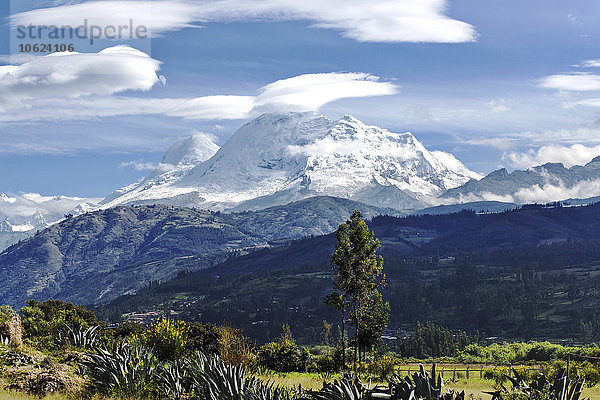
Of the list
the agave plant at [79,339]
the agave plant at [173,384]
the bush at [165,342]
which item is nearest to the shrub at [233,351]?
Result: the bush at [165,342]

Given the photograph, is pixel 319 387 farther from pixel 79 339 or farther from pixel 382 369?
pixel 79 339

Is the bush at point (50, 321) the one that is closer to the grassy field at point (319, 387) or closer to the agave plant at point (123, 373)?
the agave plant at point (123, 373)

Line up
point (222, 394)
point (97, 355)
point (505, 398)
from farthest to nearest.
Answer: point (97, 355)
point (222, 394)
point (505, 398)

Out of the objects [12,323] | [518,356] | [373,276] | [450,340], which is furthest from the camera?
[450,340]

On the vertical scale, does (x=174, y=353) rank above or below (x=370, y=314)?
above

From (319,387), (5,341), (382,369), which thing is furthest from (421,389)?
(382,369)

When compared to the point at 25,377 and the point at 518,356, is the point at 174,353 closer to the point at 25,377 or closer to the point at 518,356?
A: the point at 25,377

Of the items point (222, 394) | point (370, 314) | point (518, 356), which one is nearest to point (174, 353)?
point (222, 394)

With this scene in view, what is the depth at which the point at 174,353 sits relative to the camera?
3114 centimetres

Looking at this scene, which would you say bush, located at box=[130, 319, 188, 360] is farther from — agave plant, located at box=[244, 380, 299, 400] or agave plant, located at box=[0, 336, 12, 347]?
agave plant, located at box=[244, 380, 299, 400]

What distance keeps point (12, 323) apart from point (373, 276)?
111 ft

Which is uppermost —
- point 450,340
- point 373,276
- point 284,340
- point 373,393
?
point 373,393

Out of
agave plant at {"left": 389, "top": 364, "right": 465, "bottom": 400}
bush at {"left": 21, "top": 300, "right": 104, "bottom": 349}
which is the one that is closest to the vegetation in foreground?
agave plant at {"left": 389, "top": 364, "right": 465, "bottom": 400}

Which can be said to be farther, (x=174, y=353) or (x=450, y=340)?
(x=450, y=340)
